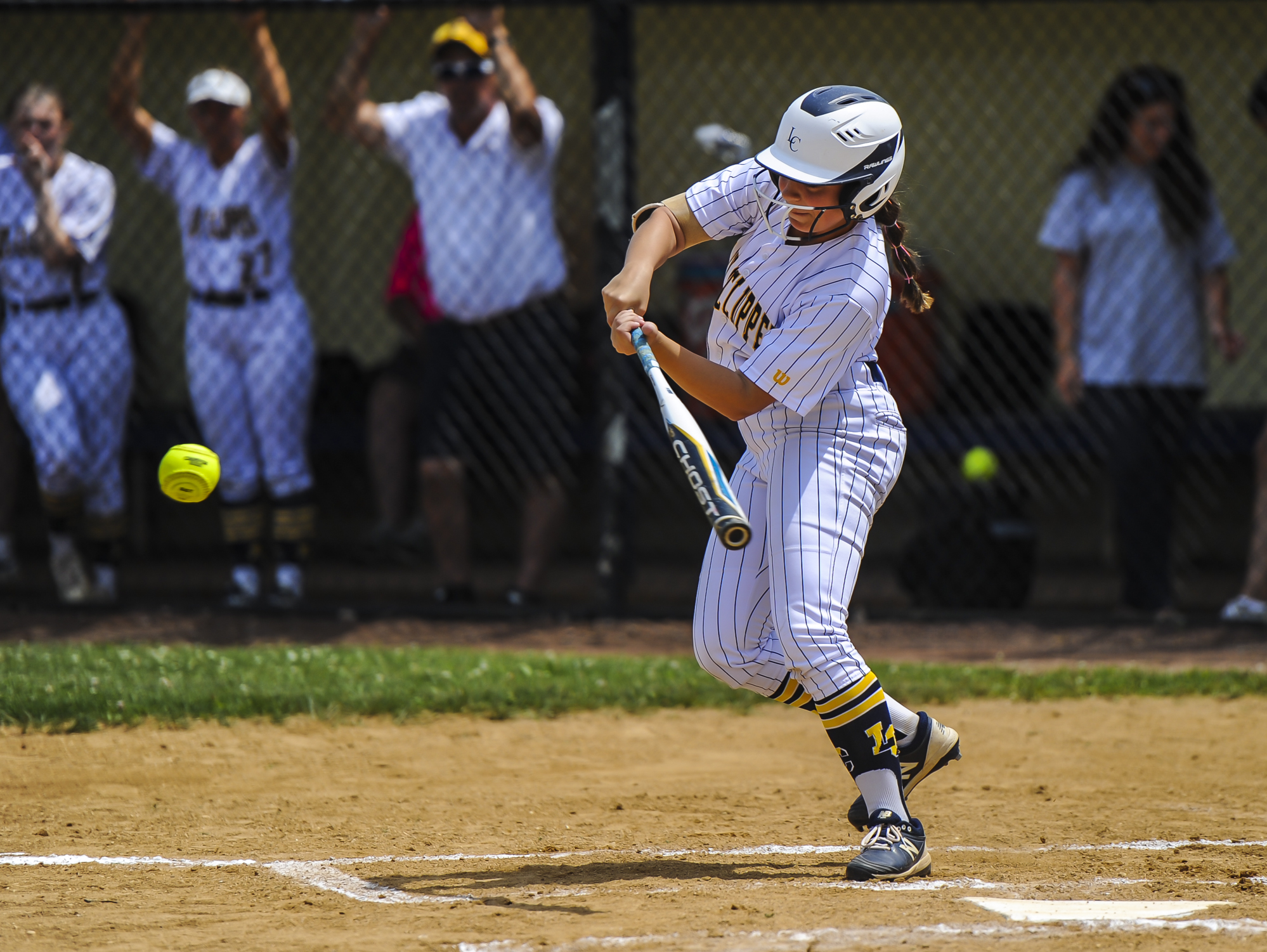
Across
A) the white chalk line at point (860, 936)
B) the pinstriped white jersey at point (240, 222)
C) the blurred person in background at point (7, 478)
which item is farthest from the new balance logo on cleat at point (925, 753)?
the blurred person in background at point (7, 478)

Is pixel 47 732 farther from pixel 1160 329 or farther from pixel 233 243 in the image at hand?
pixel 1160 329

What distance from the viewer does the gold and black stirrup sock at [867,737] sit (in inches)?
128

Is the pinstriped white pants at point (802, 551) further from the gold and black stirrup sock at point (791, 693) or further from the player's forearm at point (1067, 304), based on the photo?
the player's forearm at point (1067, 304)

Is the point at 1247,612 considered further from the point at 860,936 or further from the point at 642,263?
the point at 860,936

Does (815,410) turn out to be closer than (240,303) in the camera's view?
Yes

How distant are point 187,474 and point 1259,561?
418 centimetres

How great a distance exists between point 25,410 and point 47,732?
2310 mm

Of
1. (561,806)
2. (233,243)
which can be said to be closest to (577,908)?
(561,806)

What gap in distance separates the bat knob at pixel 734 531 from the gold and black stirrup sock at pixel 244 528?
3.93m

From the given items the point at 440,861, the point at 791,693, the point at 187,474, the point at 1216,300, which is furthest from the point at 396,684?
the point at 1216,300

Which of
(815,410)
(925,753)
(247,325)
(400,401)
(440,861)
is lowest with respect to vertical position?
(440,861)

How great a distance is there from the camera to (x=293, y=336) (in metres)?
6.33

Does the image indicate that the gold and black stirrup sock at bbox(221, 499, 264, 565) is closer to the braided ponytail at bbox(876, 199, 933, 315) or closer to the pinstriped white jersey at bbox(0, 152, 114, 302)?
the pinstriped white jersey at bbox(0, 152, 114, 302)

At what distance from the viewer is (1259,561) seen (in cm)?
601
